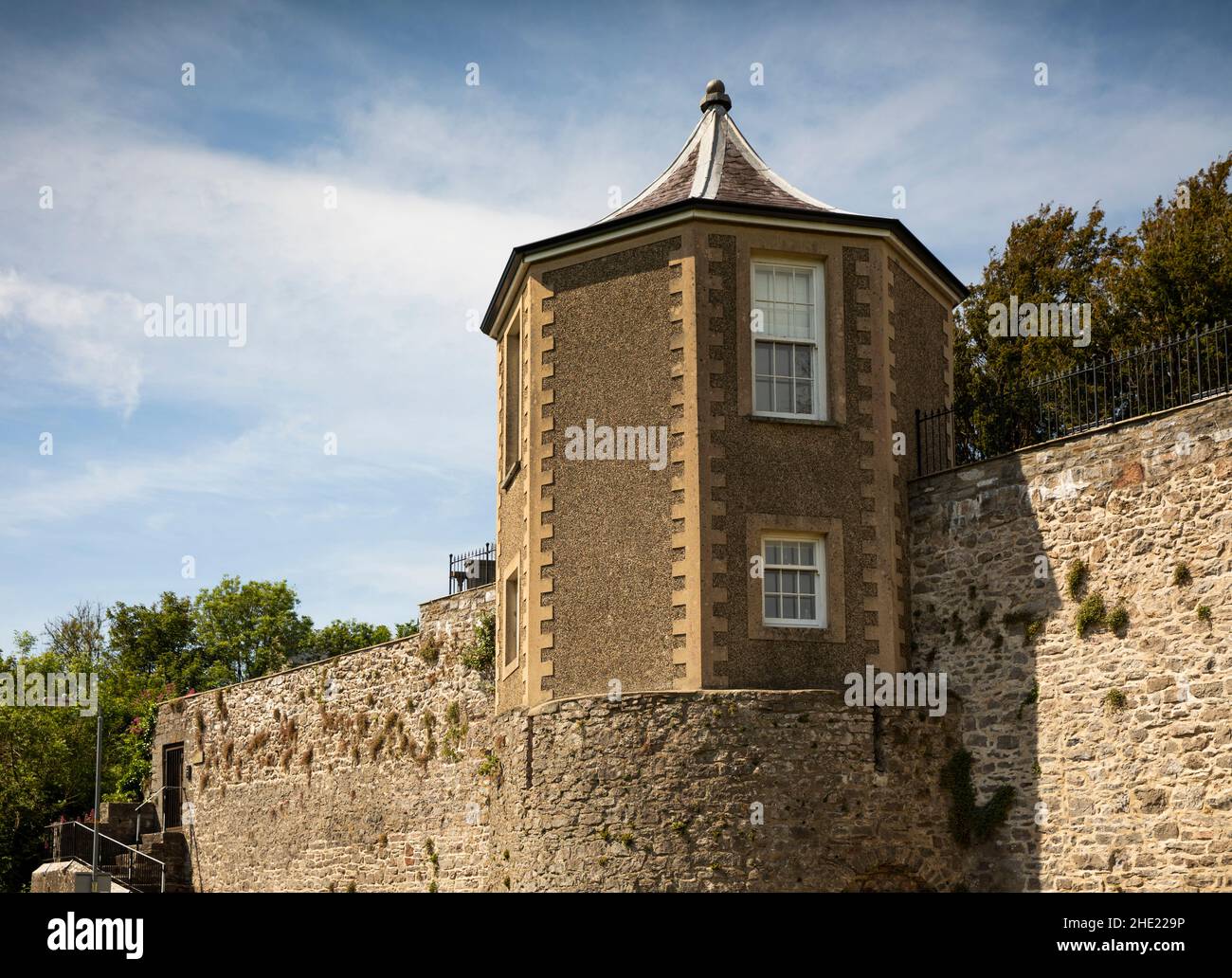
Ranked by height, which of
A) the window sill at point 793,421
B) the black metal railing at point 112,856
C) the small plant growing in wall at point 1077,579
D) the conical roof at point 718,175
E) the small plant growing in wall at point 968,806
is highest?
the conical roof at point 718,175

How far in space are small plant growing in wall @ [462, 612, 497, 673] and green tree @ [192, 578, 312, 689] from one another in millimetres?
29844

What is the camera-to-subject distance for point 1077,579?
56.1 feet

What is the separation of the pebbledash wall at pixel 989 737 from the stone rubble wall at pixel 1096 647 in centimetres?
2

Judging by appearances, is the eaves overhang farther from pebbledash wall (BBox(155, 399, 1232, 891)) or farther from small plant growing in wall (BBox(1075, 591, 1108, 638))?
small plant growing in wall (BBox(1075, 591, 1108, 638))

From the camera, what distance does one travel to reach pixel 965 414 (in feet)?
105

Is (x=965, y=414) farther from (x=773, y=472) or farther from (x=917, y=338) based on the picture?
(x=773, y=472)

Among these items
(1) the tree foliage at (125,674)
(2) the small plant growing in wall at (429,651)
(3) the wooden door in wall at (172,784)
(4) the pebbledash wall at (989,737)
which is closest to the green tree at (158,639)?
(1) the tree foliage at (125,674)

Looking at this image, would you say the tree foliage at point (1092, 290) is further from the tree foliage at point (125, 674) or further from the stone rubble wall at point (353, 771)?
the tree foliage at point (125, 674)

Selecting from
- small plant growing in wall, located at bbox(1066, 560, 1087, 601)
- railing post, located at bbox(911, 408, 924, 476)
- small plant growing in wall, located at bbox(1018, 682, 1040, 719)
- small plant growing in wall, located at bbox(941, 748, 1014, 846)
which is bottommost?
small plant growing in wall, located at bbox(941, 748, 1014, 846)

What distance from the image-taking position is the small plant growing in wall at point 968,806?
1734 centimetres

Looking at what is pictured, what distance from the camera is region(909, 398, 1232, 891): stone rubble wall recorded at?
614 inches

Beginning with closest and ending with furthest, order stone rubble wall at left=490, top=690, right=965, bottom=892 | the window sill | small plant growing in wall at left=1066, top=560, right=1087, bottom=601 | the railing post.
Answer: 1. stone rubble wall at left=490, top=690, right=965, bottom=892
2. small plant growing in wall at left=1066, top=560, right=1087, bottom=601
3. the window sill
4. the railing post

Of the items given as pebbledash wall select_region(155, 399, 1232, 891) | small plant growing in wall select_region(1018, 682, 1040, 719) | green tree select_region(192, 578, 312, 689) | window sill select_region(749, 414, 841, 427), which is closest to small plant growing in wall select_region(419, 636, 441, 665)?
pebbledash wall select_region(155, 399, 1232, 891)
